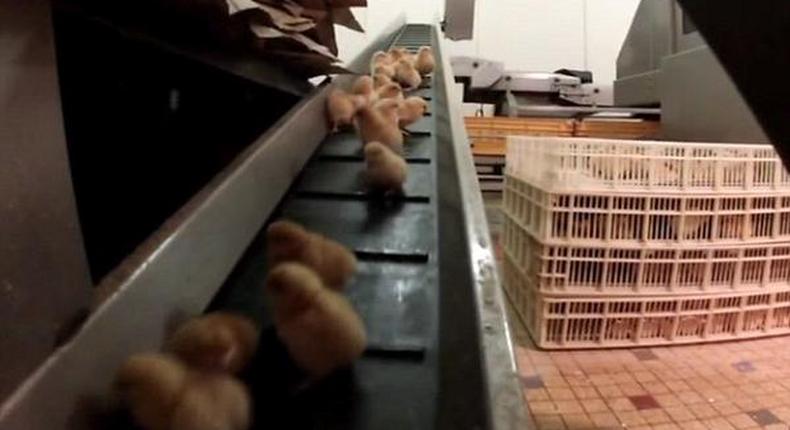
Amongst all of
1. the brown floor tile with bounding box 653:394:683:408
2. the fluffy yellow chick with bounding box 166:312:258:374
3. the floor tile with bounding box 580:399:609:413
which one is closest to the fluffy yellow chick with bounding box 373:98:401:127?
the fluffy yellow chick with bounding box 166:312:258:374

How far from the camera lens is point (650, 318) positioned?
1.82 metres

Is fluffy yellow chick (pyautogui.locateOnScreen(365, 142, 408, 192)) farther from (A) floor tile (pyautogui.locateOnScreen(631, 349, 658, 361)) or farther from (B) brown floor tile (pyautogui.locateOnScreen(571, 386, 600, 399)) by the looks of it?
(A) floor tile (pyautogui.locateOnScreen(631, 349, 658, 361))

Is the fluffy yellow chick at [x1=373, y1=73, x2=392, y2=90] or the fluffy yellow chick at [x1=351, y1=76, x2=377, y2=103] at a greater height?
the fluffy yellow chick at [x1=373, y1=73, x2=392, y2=90]

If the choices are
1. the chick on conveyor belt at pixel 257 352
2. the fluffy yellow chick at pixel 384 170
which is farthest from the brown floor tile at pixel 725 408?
the chick on conveyor belt at pixel 257 352

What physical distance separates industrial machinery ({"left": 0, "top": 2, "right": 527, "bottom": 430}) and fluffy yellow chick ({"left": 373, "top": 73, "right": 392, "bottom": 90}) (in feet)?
1.17

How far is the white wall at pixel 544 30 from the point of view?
407 centimetres

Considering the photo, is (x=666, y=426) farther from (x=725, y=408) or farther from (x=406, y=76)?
(x=406, y=76)

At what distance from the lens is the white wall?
4070 millimetres

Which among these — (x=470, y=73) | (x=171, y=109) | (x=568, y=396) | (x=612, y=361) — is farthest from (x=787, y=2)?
(x=470, y=73)

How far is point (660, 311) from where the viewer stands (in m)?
1.82

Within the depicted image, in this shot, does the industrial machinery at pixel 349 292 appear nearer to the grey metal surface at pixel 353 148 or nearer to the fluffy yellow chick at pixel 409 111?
the grey metal surface at pixel 353 148

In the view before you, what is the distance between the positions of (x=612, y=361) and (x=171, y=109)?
1.36 m

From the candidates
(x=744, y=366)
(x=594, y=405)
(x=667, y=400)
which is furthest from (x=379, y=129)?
(x=744, y=366)

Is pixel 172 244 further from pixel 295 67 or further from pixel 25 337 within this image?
pixel 295 67
